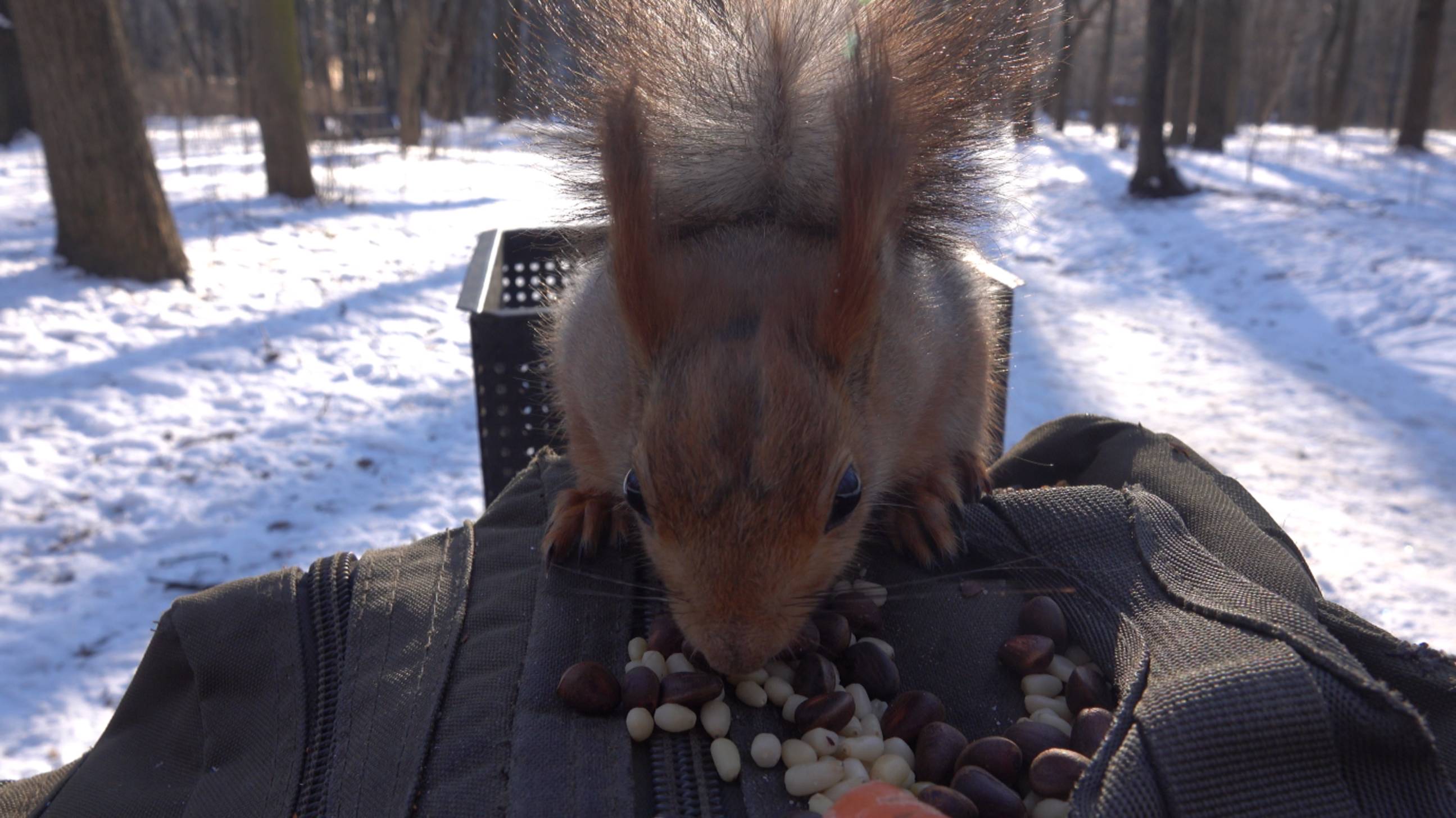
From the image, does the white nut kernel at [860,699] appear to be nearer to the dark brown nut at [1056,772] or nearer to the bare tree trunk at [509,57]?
the dark brown nut at [1056,772]

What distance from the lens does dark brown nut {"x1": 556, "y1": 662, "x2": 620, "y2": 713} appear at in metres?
1.25

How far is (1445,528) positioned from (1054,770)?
245 cm

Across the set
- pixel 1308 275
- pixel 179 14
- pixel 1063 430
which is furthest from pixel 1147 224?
pixel 179 14

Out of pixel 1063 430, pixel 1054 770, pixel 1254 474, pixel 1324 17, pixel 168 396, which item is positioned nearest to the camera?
pixel 1054 770

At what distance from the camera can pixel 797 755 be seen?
124cm

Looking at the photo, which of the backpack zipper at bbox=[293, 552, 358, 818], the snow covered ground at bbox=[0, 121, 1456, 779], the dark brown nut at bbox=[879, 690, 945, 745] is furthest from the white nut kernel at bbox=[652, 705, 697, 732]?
the snow covered ground at bbox=[0, 121, 1456, 779]

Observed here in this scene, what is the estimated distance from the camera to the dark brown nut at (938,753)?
4.19 ft

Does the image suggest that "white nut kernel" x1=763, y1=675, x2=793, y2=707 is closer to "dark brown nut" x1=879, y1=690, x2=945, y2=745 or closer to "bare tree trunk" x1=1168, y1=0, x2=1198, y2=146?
"dark brown nut" x1=879, y1=690, x2=945, y2=745

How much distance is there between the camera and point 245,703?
1.34 m

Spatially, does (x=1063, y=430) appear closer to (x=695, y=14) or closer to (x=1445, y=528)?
(x=695, y=14)

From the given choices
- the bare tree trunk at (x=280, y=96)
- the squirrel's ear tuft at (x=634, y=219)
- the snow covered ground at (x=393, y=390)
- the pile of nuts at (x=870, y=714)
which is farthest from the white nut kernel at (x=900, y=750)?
the bare tree trunk at (x=280, y=96)

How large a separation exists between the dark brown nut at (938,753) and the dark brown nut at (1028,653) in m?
0.17

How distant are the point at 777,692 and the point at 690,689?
0.58 feet

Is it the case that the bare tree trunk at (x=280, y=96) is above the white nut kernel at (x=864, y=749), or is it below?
above
